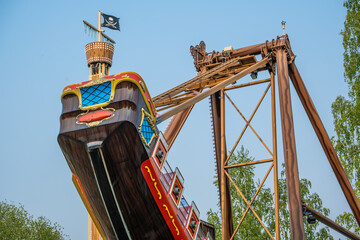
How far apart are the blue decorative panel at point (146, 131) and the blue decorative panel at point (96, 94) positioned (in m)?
0.90

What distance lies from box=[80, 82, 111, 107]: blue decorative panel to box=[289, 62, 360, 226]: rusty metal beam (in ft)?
26.3

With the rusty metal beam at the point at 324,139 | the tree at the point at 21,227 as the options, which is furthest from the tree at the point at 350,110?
the tree at the point at 21,227

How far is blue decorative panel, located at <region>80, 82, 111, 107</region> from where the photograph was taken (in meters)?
13.2

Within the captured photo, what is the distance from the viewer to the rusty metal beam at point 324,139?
19.5m

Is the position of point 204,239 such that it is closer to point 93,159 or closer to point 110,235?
point 110,235

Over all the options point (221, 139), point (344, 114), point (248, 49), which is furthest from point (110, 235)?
point (344, 114)

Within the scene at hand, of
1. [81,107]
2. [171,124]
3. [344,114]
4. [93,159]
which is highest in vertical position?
[344,114]

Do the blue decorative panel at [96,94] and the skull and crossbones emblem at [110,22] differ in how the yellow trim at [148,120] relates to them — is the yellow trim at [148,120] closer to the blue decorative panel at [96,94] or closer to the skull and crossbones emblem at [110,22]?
the blue decorative panel at [96,94]

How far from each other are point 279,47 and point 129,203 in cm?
795

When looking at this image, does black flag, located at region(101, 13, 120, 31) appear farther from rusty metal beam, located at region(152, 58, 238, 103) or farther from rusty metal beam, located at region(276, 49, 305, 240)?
rusty metal beam, located at region(276, 49, 305, 240)

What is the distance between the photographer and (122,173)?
512 inches

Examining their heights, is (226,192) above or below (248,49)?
below

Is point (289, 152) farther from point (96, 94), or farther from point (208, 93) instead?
point (96, 94)

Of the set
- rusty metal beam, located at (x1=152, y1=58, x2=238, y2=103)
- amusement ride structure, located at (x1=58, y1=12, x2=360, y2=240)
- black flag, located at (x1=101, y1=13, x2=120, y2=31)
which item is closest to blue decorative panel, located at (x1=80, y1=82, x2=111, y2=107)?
amusement ride structure, located at (x1=58, y1=12, x2=360, y2=240)
